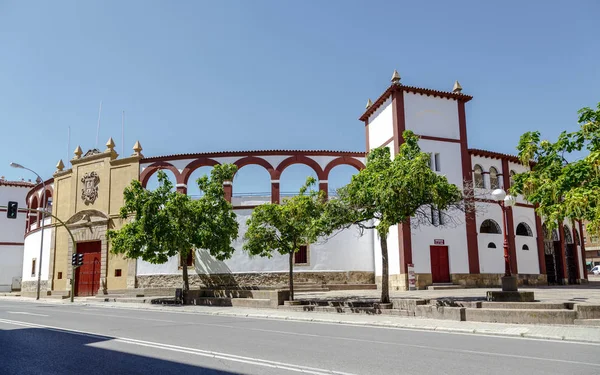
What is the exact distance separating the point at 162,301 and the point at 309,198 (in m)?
9.93

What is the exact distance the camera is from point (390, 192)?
613 inches

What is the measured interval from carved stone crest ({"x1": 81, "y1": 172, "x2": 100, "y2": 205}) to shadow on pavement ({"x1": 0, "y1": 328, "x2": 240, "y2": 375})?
79.4 ft

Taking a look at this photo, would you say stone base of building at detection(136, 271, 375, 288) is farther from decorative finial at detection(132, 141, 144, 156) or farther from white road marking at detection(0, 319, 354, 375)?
white road marking at detection(0, 319, 354, 375)

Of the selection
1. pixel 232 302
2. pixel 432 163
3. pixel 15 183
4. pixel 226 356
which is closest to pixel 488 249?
pixel 432 163

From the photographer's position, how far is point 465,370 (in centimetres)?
Result: 682

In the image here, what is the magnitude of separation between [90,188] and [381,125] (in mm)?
19986

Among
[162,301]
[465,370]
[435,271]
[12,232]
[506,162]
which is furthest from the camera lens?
[12,232]

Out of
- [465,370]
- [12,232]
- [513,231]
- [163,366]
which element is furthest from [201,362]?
[12,232]

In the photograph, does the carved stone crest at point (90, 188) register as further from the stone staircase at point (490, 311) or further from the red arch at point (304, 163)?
the stone staircase at point (490, 311)

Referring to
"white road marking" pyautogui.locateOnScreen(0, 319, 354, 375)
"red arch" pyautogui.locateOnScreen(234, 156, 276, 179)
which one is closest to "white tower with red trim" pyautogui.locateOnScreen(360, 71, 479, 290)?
"red arch" pyautogui.locateOnScreen(234, 156, 276, 179)

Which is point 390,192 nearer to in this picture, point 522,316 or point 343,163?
point 522,316

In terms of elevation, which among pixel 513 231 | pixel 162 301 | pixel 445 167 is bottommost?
pixel 162 301

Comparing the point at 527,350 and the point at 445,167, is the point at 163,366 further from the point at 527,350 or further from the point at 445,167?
the point at 445,167

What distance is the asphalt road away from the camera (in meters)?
6.86
